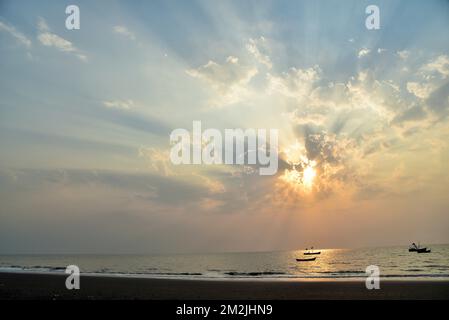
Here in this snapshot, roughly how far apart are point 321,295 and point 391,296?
5.04 meters

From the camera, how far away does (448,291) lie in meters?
31.5
